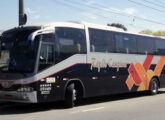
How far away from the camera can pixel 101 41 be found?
43.3 ft

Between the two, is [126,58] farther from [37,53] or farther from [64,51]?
[37,53]

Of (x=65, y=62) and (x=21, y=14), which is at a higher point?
(x=21, y=14)

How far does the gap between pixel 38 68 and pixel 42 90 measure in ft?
2.63

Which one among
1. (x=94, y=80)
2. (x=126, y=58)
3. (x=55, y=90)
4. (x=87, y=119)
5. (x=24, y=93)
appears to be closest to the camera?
(x=87, y=119)

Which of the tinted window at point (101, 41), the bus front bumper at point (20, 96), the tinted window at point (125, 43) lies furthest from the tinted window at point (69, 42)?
the tinted window at point (125, 43)

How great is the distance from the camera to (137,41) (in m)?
15.8

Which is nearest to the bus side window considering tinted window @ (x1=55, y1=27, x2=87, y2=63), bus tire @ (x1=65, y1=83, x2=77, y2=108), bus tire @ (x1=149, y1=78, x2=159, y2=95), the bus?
the bus

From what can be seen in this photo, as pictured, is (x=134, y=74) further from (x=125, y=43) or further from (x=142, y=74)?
(x=125, y=43)

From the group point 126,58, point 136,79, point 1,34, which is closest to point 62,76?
point 1,34

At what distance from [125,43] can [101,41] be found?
2176mm

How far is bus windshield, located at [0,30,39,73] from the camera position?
1023cm

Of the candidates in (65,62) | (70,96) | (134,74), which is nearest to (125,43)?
(134,74)

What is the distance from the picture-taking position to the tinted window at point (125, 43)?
14.3 metres

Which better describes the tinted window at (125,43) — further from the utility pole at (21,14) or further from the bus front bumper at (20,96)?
the bus front bumper at (20,96)
